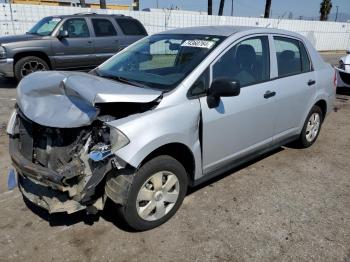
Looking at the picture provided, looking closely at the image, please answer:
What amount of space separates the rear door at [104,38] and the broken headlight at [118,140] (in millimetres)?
8073

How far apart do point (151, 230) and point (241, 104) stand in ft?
5.13

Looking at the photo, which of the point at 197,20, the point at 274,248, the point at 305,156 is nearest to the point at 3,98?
the point at 305,156

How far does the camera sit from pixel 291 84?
4.45 metres

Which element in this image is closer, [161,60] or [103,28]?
[161,60]

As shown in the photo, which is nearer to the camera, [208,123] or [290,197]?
[208,123]

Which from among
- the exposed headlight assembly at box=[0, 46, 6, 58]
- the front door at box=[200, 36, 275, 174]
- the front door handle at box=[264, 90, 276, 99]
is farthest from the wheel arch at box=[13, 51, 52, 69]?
the front door handle at box=[264, 90, 276, 99]

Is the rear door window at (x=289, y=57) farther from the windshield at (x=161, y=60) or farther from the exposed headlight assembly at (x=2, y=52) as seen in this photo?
the exposed headlight assembly at (x=2, y=52)

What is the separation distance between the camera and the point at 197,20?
64.6 feet

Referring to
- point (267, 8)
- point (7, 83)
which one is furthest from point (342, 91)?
point (267, 8)

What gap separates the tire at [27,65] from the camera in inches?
363

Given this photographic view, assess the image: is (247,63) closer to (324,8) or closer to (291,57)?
(291,57)

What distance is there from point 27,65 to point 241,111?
7.45 m

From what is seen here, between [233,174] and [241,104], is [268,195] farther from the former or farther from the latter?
[241,104]

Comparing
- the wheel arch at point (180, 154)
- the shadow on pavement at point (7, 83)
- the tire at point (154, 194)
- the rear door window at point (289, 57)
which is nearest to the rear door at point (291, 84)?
the rear door window at point (289, 57)
